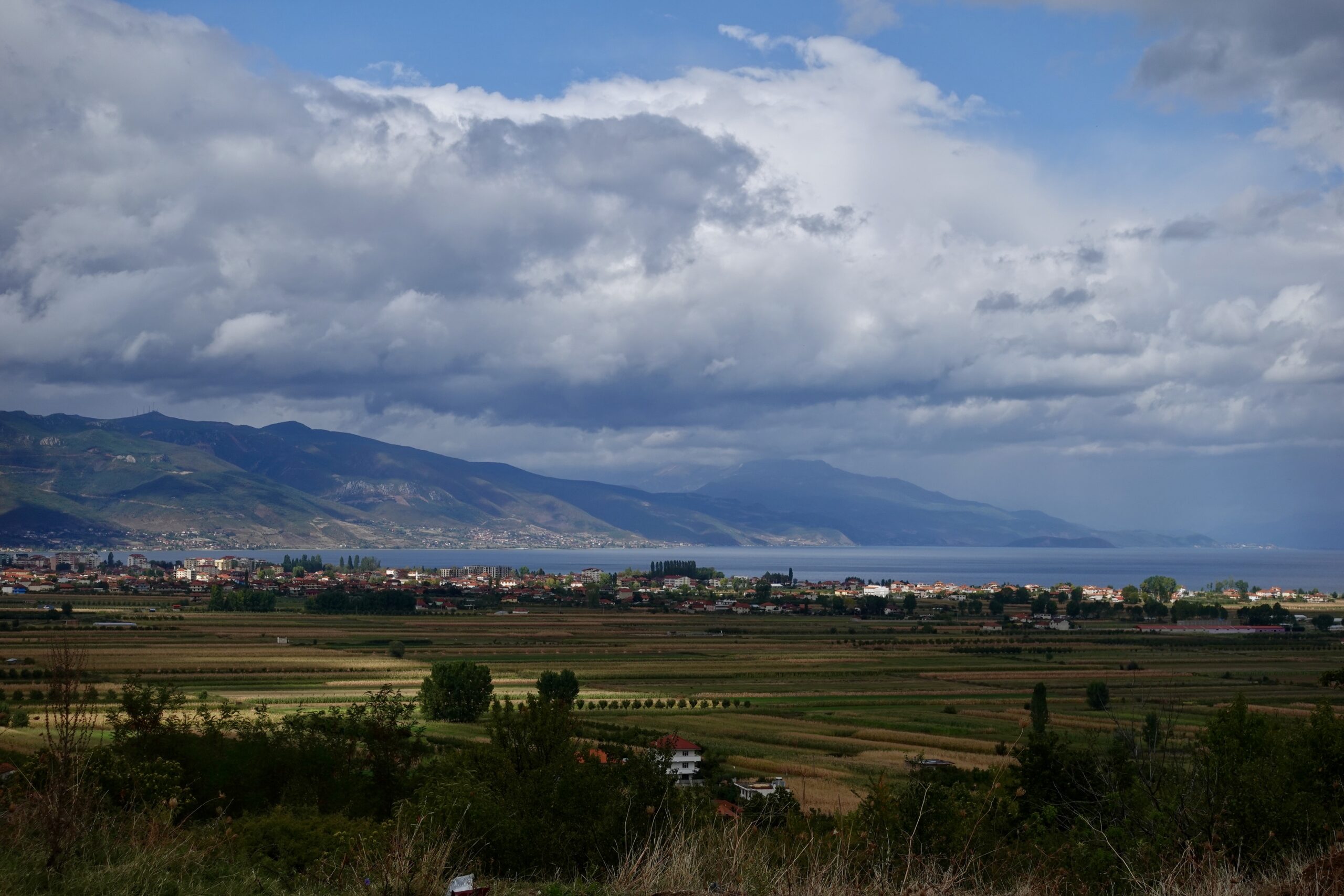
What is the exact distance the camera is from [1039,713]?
1566 inches

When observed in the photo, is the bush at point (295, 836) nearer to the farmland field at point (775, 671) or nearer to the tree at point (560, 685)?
the farmland field at point (775, 671)

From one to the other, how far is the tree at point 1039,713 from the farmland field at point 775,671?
171cm

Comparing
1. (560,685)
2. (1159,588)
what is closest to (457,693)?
(560,685)

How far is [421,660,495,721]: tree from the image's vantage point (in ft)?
175

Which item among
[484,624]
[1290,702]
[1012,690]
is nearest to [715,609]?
[484,624]

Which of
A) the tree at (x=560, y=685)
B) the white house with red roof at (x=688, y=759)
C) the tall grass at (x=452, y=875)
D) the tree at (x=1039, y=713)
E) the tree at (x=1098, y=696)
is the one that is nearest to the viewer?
the tall grass at (x=452, y=875)

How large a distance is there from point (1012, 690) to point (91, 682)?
6368 centimetres

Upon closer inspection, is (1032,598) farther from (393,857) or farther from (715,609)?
(393,857)

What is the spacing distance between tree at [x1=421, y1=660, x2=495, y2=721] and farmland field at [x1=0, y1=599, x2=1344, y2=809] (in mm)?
1975

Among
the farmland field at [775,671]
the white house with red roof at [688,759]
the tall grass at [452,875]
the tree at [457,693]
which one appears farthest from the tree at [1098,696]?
the tall grass at [452,875]

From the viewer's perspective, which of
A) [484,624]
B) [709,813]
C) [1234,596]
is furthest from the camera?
[1234,596]

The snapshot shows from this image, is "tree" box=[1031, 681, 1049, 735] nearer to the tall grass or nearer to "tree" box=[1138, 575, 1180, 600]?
the tall grass

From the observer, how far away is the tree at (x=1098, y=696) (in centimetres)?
5669

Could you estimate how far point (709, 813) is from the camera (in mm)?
13102
